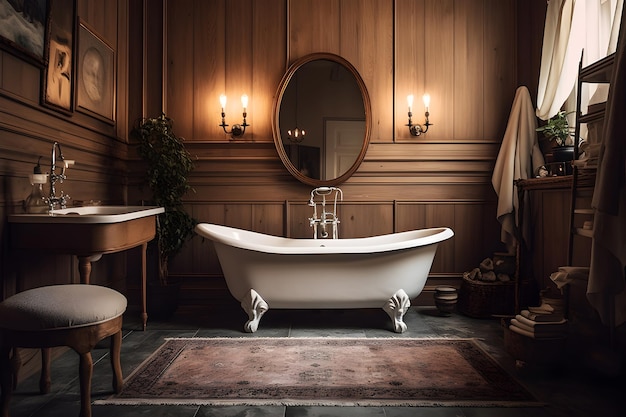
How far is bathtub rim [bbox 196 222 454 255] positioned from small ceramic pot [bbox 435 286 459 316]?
42 centimetres

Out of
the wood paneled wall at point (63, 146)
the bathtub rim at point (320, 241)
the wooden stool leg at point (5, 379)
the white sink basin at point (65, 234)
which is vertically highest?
the wood paneled wall at point (63, 146)

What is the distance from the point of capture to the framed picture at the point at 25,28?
193 cm

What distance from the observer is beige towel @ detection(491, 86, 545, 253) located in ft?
10.5

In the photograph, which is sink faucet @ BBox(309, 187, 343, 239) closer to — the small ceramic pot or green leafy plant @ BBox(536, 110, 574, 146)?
the small ceramic pot

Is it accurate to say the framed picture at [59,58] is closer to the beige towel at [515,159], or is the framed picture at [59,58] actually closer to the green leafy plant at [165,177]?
the green leafy plant at [165,177]

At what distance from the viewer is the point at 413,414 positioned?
5.48 feet

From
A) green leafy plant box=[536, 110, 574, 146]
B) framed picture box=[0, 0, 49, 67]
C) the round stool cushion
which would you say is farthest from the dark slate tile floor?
framed picture box=[0, 0, 49, 67]

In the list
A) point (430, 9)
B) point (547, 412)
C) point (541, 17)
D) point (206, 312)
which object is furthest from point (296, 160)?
point (547, 412)

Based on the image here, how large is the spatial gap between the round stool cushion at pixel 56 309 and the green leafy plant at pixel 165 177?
1.44 meters

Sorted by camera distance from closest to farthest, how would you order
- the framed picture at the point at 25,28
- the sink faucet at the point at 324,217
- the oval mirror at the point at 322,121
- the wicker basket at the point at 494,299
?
the framed picture at the point at 25,28, the wicker basket at the point at 494,299, the sink faucet at the point at 324,217, the oval mirror at the point at 322,121

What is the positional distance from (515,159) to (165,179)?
252 centimetres

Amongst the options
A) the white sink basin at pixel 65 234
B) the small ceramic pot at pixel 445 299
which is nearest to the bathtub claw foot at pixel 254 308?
the white sink basin at pixel 65 234

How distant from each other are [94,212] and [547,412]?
8.12 feet

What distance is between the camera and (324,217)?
→ 11.0ft
